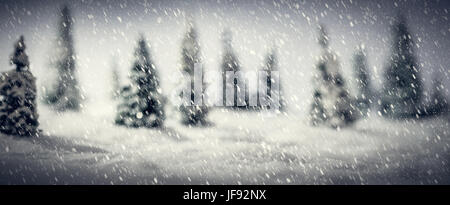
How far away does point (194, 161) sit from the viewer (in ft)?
49.7

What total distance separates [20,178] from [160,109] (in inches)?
428

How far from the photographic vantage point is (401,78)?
2506 centimetres

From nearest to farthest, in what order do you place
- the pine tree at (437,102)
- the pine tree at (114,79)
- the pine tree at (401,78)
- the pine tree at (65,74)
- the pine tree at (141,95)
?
the pine tree at (141,95) → the pine tree at (401,78) → the pine tree at (437,102) → the pine tree at (65,74) → the pine tree at (114,79)

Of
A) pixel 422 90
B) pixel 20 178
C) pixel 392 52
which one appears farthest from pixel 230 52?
pixel 20 178

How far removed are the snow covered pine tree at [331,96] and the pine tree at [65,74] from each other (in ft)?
81.4

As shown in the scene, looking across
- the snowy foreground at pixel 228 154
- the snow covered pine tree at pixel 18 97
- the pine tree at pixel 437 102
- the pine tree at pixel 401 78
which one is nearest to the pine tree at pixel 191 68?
the snowy foreground at pixel 228 154

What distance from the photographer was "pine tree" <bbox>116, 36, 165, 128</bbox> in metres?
20.6

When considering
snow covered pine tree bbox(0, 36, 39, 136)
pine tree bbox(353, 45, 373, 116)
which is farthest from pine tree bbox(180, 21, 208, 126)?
pine tree bbox(353, 45, 373, 116)

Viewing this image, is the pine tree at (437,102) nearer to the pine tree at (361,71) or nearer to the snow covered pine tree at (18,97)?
the pine tree at (361,71)

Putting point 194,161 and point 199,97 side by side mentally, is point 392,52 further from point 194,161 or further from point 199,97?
point 194,161

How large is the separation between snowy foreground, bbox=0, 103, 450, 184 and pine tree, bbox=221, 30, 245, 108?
723 centimetres

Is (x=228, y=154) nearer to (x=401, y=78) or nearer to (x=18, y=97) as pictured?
(x=18, y=97)

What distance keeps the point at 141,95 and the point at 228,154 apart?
9.00m

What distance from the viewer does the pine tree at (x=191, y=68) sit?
72.7ft
